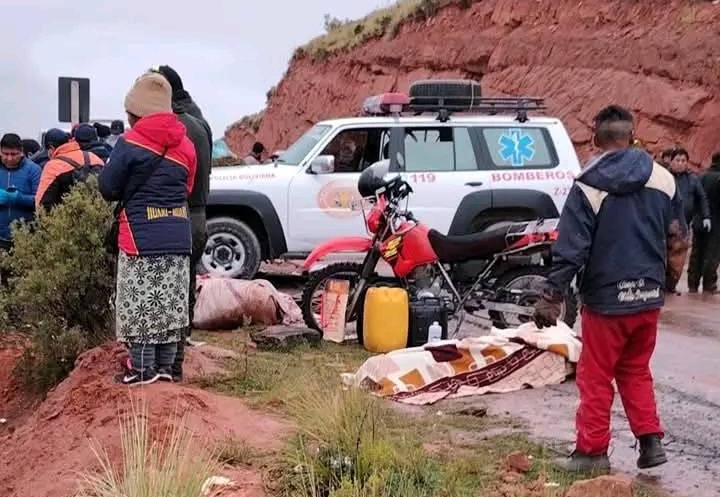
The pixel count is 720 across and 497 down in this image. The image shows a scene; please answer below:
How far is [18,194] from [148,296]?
3.79 m

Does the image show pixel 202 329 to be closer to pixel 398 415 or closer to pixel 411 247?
pixel 411 247

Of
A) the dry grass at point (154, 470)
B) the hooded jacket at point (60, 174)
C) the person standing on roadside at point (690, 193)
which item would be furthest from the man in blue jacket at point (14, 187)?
the person standing on roadside at point (690, 193)

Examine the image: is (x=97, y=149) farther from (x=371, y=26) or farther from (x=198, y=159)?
(x=371, y=26)

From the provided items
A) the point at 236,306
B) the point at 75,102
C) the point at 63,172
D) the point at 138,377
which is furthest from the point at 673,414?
the point at 75,102

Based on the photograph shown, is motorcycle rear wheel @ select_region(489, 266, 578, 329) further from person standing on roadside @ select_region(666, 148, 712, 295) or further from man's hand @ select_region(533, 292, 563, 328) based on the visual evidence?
person standing on roadside @ select_region(666, 148, 712, 295)

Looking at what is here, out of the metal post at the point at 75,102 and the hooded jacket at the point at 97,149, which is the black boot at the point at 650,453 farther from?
the metal post at the point at 75,102

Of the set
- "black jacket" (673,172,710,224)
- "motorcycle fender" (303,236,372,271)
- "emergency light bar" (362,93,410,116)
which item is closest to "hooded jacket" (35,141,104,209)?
"motorcycle fender" (303,236,372,271)

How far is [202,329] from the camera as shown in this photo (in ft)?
33.8

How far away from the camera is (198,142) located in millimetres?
8016

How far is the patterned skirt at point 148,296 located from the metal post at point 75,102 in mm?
8342

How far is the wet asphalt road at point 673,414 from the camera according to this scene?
5.83m

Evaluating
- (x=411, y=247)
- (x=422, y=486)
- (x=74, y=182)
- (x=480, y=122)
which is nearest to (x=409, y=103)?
(x=480, y=122)

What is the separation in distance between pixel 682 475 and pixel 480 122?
7925 mm

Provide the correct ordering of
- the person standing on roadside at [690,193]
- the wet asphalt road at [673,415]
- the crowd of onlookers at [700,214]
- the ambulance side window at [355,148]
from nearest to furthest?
the wet asphalt road at [673,415], the ambulance side window at [355,148], the person standing on roadside at [690,193], the crowd of onlookers at [700,214]
